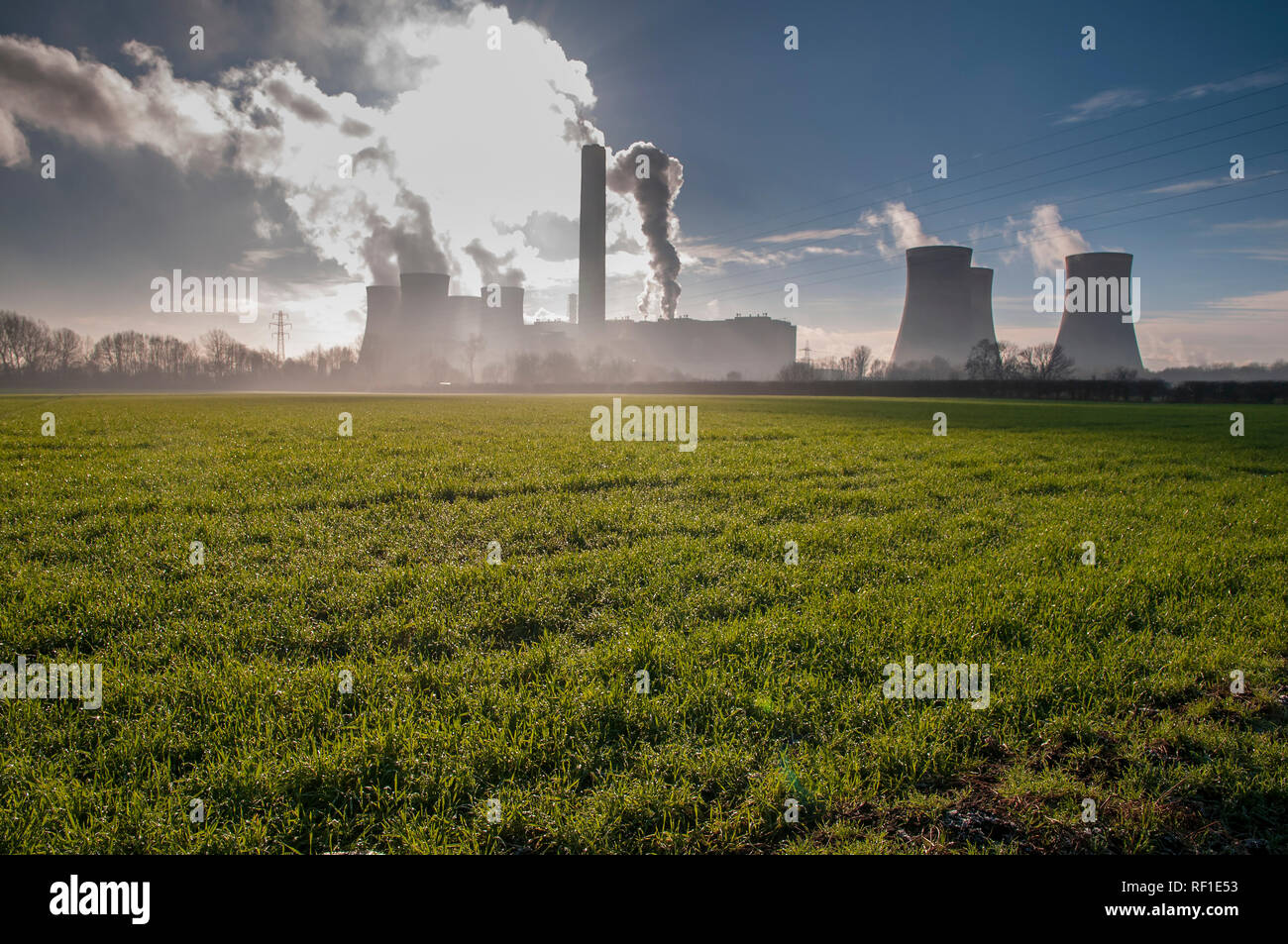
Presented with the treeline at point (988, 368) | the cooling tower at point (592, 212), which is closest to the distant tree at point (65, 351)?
the cooling tower at point (592, 212)

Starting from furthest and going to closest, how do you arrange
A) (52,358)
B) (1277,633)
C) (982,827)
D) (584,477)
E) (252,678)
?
1. (52,358)
2. (584,477)
3. (1277,633)
4. (252,678)
5. (982,827)

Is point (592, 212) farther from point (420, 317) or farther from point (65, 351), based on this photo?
point (65, 351)

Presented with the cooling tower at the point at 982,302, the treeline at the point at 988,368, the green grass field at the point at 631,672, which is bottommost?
the green grass field at the point at 631,672

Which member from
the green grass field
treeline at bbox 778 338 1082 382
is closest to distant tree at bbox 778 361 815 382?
treeline at bbox 778 338 1082 382

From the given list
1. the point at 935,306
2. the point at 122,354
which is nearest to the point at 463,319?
the point at 122,354

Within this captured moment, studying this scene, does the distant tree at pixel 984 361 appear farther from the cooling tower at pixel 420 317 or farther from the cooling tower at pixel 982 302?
the cooling tower at pixel 420 317
